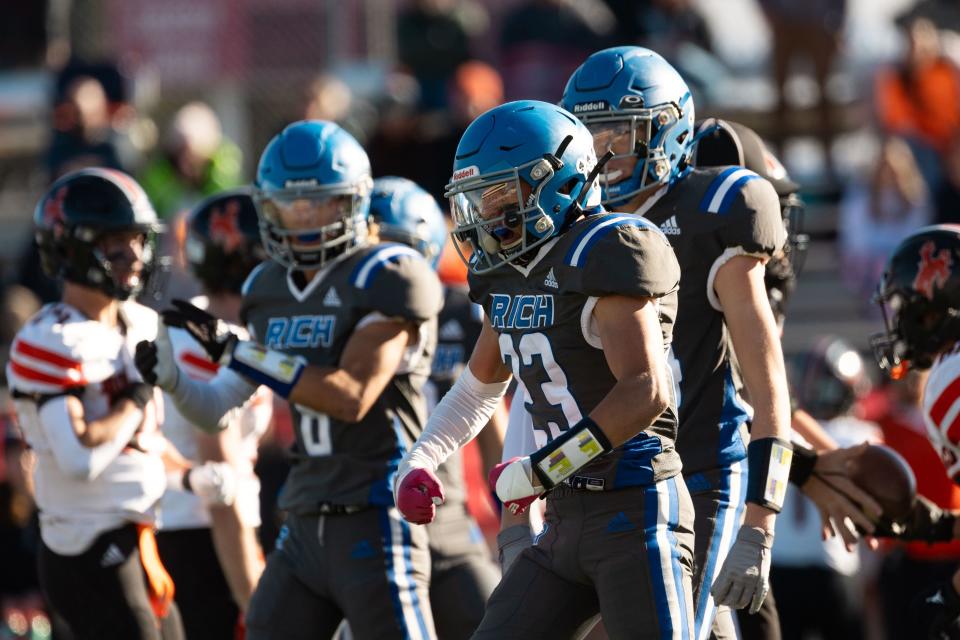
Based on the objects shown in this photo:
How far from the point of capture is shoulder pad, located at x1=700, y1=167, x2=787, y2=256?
4.52 m

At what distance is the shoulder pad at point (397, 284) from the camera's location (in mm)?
5039

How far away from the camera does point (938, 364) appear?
479 cm

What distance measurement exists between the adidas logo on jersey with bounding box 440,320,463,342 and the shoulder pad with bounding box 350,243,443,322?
1.21 m

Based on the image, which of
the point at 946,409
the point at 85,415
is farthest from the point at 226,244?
the point at 946,409

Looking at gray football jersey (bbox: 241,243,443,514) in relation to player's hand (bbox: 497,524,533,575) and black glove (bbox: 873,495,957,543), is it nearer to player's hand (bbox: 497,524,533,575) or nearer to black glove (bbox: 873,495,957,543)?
player's hand (bbox: 497,524,533,575)

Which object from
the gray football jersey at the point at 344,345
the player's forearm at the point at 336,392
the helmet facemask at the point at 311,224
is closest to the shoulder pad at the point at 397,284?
the gray football jersey at the point at 344,345

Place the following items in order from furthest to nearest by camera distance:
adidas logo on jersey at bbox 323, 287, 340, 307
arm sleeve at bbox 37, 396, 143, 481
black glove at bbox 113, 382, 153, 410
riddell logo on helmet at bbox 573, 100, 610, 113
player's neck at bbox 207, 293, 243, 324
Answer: player's neck at bbox 207, 293, 243, 324
black glove at bbox 113, 382, 153, 410
arm sleeve at bbox 37, 396, 143, 481
adidas logo on jersey at bbox 323, 287, 340, 307
riddell logo on helmet at bbox 573, 100, 610, 113

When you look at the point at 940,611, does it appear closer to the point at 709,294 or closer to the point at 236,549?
the point at 709,294

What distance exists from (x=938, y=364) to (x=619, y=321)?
127 centimetres

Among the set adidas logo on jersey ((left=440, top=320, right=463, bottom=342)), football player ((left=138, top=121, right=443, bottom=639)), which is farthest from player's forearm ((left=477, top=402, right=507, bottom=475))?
football player ((left=138, top=121, right=443, bottom=639))

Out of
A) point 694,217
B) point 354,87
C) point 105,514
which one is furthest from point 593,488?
point 354,87

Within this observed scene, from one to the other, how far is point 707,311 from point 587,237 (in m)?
0.68

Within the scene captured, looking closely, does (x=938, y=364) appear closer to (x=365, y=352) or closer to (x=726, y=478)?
(x=726, y=478)

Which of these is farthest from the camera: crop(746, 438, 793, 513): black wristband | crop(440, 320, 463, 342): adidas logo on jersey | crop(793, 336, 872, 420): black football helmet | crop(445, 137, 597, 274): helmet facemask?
crop(793, 336, 872, 420): black football helmet
